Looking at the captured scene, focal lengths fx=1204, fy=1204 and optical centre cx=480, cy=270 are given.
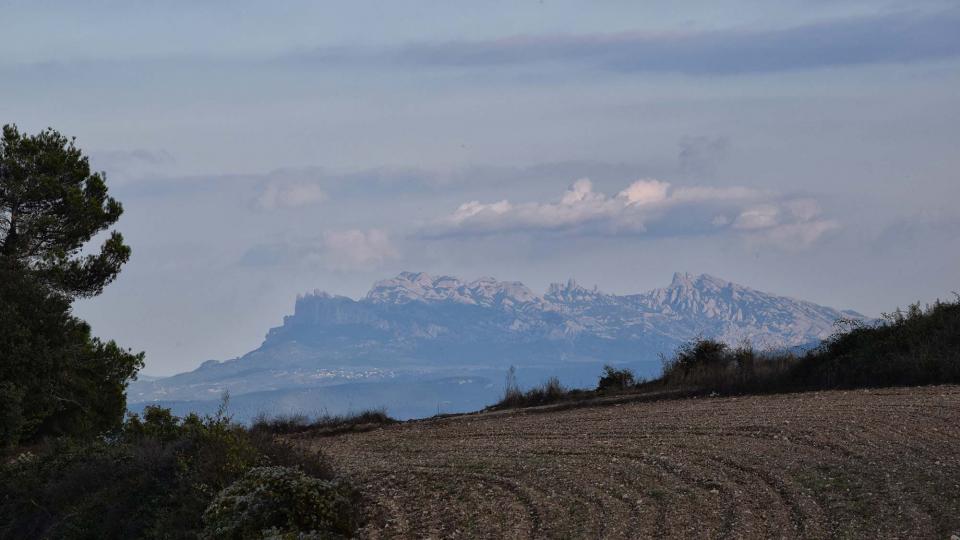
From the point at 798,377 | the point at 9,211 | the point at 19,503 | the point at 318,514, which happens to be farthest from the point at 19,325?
the point at 798,377

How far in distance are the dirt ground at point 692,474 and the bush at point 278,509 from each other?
51cm

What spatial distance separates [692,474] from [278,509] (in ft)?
17.6

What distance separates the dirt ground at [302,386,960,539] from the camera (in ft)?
43.4

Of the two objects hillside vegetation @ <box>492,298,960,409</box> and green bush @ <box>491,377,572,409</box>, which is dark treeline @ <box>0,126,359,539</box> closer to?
green bush @ <box>491,377,572,409</box>

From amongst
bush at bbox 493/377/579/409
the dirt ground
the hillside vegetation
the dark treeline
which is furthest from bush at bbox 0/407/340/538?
the hillside vegetation

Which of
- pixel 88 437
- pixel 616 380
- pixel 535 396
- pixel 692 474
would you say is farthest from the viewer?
pixel 616 380

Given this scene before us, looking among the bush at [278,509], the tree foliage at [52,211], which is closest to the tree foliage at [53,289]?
the tree foliage at [52,211]

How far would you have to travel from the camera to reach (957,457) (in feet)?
50.6

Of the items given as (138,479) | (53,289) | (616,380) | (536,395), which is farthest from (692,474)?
(53,289)

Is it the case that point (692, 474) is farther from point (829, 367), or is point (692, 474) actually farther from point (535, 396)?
point (535, 396)

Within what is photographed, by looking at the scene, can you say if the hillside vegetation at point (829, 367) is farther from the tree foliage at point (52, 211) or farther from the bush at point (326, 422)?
the tree foliage at point (52, 211)

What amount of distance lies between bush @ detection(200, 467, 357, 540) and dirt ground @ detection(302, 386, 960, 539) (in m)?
0.51

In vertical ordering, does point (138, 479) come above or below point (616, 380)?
below

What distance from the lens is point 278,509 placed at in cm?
1540
